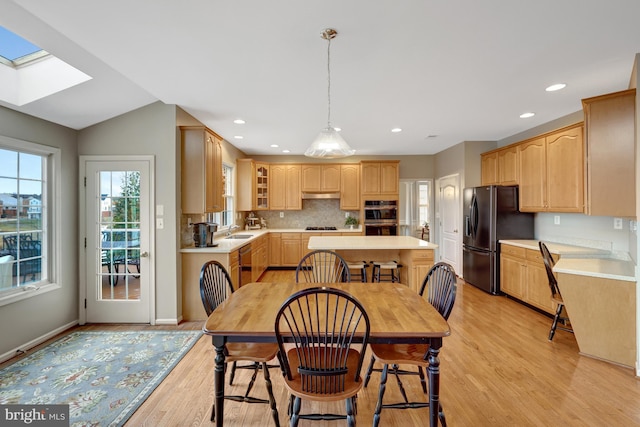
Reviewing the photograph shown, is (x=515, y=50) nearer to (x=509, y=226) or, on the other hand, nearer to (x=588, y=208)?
(x=588, y=208)

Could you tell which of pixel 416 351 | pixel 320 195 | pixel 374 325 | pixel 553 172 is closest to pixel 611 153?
pixel 553 172

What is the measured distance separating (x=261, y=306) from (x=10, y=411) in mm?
1863

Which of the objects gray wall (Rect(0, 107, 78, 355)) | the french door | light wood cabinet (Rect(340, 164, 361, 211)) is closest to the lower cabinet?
light wood cabinet (Rect(340, 164, 361, 211))

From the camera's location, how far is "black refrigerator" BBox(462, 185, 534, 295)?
4.48m

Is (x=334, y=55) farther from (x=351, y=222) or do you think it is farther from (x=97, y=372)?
(x=351, y=222)

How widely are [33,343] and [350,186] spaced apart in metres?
5.46

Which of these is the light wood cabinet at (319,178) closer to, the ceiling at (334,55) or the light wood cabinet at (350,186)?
the light wood cabinet at (350,186)

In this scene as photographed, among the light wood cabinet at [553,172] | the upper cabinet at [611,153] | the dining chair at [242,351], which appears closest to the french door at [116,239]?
the dining chair at [242,351]

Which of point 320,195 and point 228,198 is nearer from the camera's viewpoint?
point 228,198

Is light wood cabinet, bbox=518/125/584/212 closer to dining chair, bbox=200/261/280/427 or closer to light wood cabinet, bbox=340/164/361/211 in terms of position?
light wood cabinet, bbox=340/164/361/211

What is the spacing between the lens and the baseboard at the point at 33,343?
8.81 feet

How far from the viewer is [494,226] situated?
14.7ft

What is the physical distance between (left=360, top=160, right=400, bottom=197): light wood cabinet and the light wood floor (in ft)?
12.3

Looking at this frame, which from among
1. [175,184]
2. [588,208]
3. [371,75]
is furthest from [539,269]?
[175,184]
